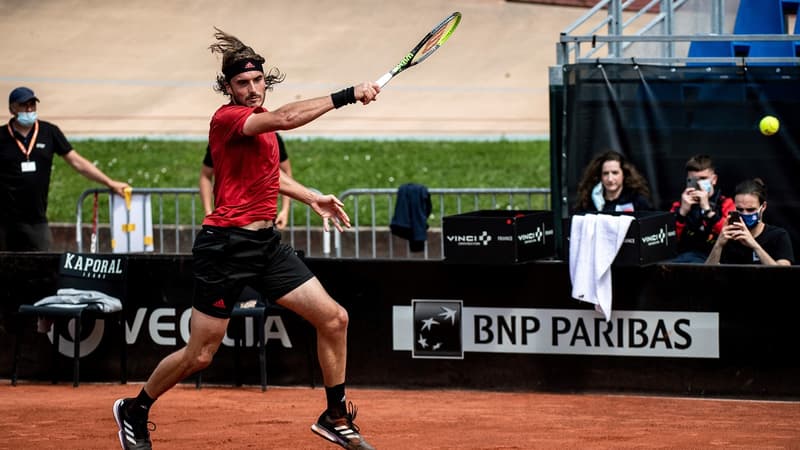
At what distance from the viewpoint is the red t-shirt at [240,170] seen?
25.0 feet

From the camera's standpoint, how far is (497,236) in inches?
406

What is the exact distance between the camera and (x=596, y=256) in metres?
10.1

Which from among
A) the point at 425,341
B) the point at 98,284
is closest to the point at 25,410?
the point at 98,284

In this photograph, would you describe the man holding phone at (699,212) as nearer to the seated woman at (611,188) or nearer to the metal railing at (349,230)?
the seated woman at (611,188)

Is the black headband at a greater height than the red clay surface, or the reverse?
the black headband

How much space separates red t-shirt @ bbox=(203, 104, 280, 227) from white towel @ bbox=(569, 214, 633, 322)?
3.06 metres

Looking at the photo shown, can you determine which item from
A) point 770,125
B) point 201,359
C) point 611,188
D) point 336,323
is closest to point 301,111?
point 336,323

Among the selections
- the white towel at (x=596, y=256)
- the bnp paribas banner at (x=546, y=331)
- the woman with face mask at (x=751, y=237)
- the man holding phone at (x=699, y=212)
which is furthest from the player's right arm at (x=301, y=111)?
the man holding phone at (x=699, y=212)

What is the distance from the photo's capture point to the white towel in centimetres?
1007

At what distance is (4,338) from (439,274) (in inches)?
149

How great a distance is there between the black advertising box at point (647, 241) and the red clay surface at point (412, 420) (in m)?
1.08

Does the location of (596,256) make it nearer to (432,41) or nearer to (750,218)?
(750,218)

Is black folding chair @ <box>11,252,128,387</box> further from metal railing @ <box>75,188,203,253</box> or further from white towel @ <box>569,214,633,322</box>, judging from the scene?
white towel @ <box>569,214,633,322</box>

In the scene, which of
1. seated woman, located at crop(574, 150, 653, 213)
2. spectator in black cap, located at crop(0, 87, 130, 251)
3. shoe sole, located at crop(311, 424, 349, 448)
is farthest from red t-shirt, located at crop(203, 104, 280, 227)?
spectator in black cap, located at crop(0, 87, 130, 251)
